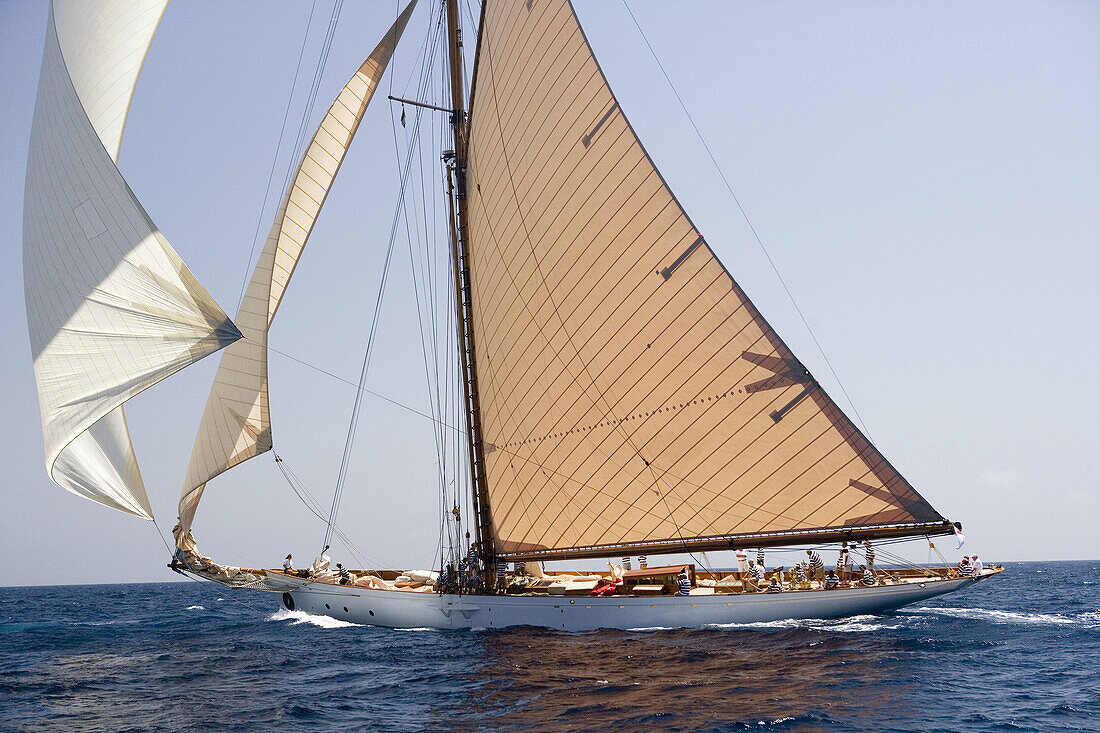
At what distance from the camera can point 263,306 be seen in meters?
25.6

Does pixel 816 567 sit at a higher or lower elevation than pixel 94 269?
lower

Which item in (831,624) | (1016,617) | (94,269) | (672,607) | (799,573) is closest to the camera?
(94,269)

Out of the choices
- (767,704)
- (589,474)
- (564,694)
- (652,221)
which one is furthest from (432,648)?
(652,221)

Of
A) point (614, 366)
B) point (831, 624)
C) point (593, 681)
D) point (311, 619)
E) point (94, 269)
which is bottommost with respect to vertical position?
point (593, 681)

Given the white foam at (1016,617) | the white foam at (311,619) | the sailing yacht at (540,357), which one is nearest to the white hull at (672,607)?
the sailing yacht at (540,357)

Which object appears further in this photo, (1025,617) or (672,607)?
(1025,617)

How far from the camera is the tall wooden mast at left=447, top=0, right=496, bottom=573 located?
→ 2675cm

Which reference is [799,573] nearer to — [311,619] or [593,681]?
[593,681]

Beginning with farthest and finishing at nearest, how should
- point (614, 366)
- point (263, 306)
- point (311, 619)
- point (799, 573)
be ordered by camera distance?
point (311, 619), point (263, 306), point (799, 573), point (614, 366)

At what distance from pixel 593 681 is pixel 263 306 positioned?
16.0m

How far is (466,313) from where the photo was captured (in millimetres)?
27562

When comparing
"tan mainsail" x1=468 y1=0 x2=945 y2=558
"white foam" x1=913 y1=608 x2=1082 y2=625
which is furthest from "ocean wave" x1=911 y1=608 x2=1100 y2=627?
"tan mainsail" x1=468 y1=0 x2=945 y2=558

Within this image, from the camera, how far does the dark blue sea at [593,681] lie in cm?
1356

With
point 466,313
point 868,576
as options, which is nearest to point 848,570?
point 868,576
